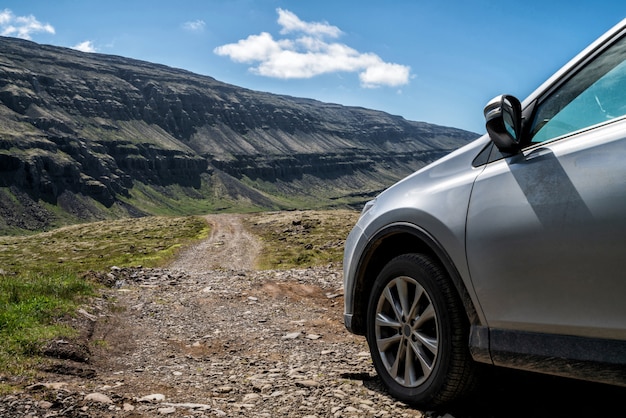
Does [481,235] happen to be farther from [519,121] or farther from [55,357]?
[55,357]

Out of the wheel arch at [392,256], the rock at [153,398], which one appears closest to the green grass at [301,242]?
the wheel arch at [392,256]

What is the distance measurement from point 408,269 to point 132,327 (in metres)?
6.87

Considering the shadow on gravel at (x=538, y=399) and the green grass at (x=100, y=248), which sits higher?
the shadow on gravel at (x=538, y=399)

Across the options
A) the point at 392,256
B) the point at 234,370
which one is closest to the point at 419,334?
the point at 392,256

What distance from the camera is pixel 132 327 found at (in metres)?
9.14

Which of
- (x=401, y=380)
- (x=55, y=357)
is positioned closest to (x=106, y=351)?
(x=55, y=357)

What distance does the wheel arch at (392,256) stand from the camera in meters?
3.55

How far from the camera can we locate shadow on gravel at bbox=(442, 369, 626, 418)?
351 cm

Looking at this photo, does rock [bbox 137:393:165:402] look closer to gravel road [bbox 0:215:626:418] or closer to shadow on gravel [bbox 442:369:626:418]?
gravel road [bbox 0:215:626:418]

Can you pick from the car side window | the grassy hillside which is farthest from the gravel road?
the car side window

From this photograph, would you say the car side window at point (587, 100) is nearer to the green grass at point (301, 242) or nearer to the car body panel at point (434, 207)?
the car body panel at point (434, 207)

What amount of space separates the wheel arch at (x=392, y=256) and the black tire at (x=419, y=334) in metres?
0.14

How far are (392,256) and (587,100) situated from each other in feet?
7.21

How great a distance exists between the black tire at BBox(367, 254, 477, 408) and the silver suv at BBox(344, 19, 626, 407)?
0.01 meters
